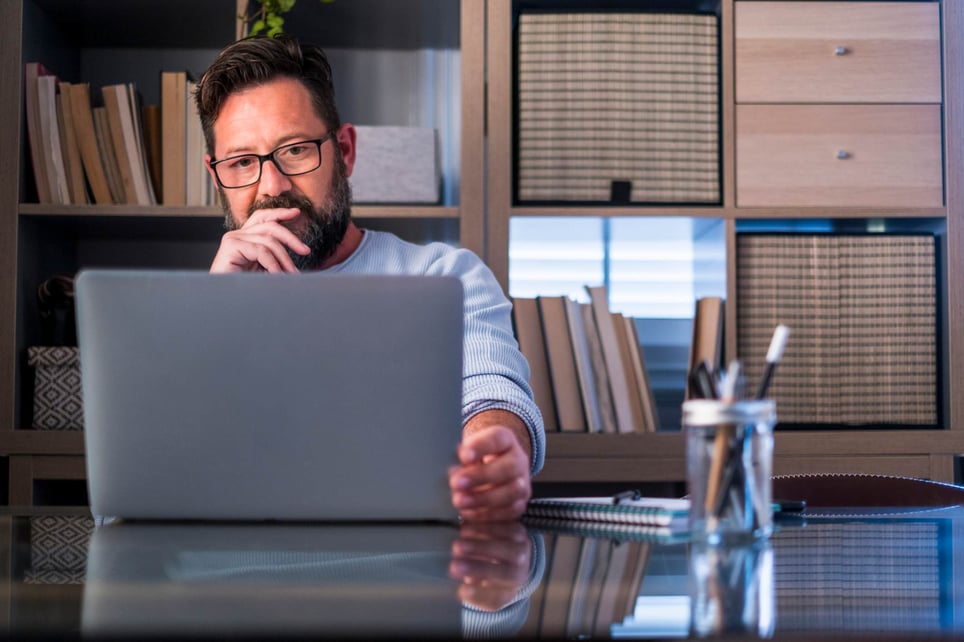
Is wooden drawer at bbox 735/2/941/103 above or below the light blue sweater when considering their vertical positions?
above

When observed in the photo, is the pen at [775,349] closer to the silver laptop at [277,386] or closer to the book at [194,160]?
the silver laptop at [277,386]

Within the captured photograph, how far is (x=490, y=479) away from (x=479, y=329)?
0.69 metres

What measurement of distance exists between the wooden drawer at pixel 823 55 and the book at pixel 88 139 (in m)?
1.42

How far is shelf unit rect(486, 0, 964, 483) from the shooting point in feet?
7.14

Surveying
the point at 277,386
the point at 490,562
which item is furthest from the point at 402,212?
the point at 490,562

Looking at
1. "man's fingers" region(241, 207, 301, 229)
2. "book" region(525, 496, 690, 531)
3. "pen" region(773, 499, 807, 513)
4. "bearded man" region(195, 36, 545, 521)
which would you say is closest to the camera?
"book" region(525, 496, 690, 531)

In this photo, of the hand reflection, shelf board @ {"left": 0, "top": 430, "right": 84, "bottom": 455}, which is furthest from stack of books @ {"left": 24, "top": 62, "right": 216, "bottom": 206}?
the hand reflection

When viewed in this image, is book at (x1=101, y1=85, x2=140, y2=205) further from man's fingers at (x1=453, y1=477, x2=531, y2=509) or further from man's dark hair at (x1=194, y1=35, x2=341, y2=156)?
man's fingers at (x1=453, y1=477, x2=531, y2=509)

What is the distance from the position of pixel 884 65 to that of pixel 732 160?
0.40 metres

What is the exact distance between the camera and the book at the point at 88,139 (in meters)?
2.23

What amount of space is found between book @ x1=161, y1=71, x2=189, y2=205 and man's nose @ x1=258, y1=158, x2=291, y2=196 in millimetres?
476

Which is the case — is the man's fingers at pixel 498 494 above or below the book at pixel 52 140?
below

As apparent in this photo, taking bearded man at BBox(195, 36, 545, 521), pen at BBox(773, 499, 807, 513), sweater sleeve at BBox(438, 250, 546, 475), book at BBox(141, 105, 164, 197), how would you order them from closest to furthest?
pen at BBox(773, 499, 807, 513) < sweater sleeve at BBox(438, 250, 546, 475) < bearded man at BBox(195, 36, 545, 521) < book at BBox(141, 105, 164, 197)

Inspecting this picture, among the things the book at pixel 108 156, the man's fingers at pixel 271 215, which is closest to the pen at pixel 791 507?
the man's fingers at pixel 271 215
